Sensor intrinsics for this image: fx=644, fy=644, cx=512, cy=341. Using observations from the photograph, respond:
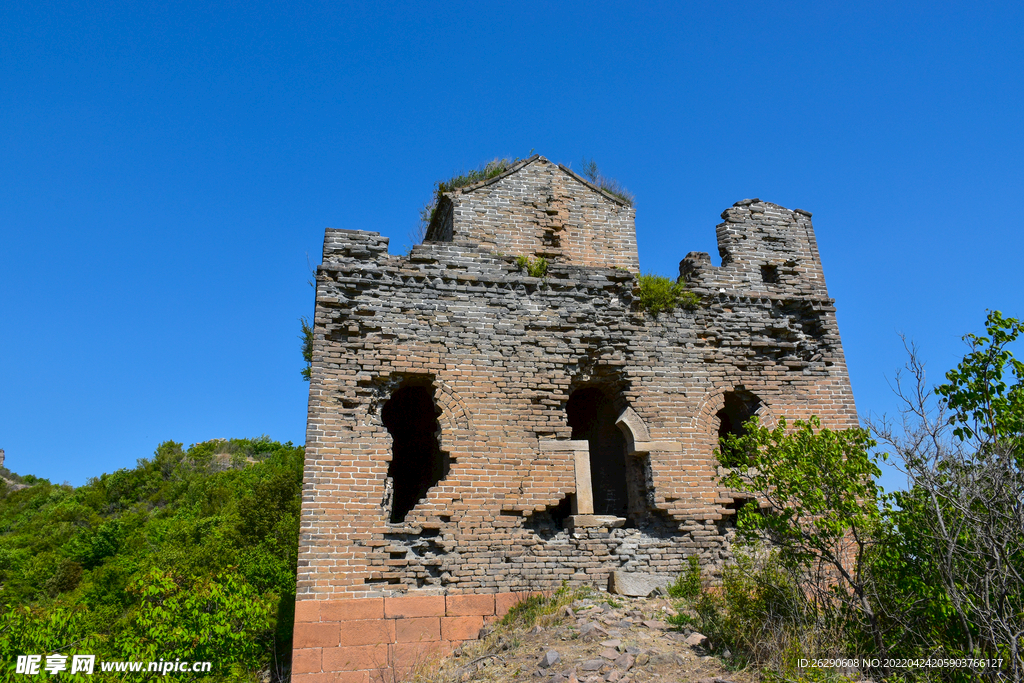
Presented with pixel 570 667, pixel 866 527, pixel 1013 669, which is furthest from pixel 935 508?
pixel 570 667

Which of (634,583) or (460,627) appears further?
(634,583)

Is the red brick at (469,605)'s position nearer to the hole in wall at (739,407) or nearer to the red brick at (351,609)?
the red brick at (351,609)

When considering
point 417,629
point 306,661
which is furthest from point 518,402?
point 306,661

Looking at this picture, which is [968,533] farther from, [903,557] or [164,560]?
[164,560]

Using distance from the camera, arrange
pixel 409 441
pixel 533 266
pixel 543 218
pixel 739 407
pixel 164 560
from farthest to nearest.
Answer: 1. pixel 164 560
2. pixel 409 441
3. pixel 543 218
4. pixel 739 407
5. pixel 533 266

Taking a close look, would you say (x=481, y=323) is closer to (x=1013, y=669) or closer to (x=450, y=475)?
(x=450, y=475)

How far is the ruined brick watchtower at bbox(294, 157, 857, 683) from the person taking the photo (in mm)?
7203

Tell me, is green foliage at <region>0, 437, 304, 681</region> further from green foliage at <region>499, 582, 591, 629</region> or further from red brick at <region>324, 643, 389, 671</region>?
green foliage at <region>499, 582, 591, 629</region>

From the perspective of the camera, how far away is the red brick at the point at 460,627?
278 inches

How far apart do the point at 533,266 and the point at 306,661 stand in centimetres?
558

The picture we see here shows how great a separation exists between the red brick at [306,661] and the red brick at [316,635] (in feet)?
0.19

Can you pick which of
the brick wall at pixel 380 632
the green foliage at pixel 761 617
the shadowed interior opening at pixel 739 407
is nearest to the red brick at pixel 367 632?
the brick wall at pixel 380 632

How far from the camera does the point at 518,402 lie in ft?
27.2

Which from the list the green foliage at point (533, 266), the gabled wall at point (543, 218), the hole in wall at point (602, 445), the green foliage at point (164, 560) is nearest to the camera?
the green foliage at point (164, 560)
